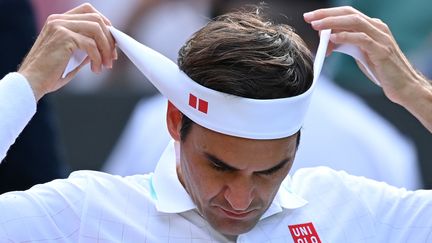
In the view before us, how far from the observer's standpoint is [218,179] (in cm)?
300

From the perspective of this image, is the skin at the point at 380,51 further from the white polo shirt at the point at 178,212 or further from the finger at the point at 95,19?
the finger at the point at 95,19

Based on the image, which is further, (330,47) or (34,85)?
(330,47)

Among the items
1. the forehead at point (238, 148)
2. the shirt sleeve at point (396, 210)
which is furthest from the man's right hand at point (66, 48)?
the shirt sleeve at point (396, 210)

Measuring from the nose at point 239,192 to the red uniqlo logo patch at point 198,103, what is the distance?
0.19 metres

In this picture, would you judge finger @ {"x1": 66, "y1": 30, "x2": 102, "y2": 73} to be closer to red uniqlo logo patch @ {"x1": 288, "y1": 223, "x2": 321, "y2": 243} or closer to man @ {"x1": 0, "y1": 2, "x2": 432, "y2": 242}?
man @ {"x1": 0, "y1": 2, "x2": 432, "y2": 242}

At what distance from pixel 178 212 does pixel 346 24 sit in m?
0.67

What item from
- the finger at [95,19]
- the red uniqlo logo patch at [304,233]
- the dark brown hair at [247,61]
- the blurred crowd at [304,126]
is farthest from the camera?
the blurred crowd at [304,126]

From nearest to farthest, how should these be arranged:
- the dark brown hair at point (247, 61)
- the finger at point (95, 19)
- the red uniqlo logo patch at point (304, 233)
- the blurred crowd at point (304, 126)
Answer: the dark brown hair at point (247, 61), the finger at point (95, 19), the red uniqlo logo patch at point (304, 233), the blurred crowd at point (304, 126)

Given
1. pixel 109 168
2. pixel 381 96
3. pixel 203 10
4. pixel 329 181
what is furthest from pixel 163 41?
pixel 329 181

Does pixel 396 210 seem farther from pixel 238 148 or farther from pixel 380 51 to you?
pixel 238 148

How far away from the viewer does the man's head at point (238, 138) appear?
2973 mm

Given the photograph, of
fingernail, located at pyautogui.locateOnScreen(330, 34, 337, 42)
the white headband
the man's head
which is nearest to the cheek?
the man's head

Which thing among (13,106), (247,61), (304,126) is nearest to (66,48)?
(13,106)

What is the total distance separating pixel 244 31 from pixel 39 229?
713 mm
